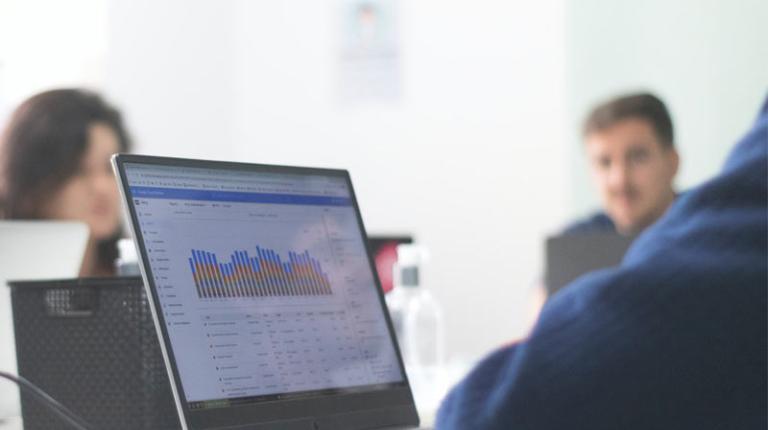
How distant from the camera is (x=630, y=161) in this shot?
364cm

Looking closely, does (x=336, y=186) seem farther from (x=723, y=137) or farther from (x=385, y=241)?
(x=723, y=137)

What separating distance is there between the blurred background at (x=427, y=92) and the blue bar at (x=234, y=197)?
289cm

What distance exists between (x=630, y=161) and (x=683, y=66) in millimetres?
542

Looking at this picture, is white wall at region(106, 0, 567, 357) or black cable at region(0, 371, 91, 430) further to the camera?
white wall at region(106, 0, 567, 357)

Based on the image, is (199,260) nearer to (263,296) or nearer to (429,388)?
(263,296)

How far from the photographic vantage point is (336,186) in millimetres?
Result: 1298

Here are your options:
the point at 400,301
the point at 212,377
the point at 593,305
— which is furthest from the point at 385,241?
the point at 593,305

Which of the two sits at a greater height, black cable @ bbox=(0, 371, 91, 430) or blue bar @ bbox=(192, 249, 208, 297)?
blue bar @ bbox=(192, 249, 208, 297)

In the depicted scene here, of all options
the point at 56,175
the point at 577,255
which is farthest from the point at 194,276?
the point at 56,175

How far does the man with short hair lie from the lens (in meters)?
3.64

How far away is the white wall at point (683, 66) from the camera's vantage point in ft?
12.5

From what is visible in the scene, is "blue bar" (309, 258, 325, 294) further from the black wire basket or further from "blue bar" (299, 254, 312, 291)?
the black wire basket

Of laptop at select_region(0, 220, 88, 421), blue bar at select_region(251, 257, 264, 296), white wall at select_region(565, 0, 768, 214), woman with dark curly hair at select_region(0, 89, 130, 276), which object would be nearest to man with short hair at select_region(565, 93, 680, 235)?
white wall at select_region(565, 0, 768, 214)

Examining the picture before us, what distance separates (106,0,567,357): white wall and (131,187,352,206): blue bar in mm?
3172
